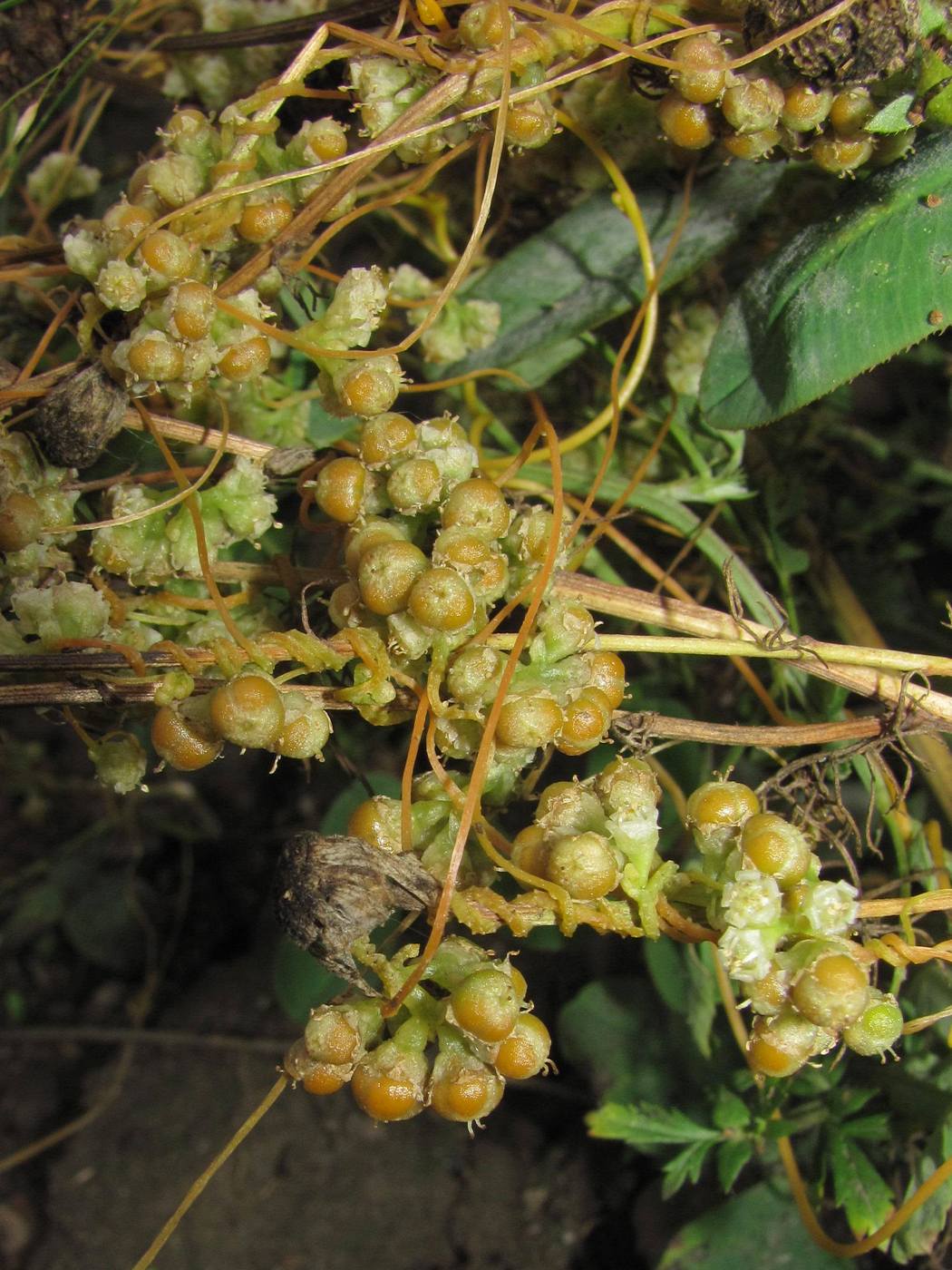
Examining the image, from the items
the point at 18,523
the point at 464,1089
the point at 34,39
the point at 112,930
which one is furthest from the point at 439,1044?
the point at 112,930

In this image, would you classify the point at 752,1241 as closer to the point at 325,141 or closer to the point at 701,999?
the point at 701,999

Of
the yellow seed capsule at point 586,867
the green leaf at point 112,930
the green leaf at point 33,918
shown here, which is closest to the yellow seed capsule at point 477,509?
the yellow seed capsule at point 586,867

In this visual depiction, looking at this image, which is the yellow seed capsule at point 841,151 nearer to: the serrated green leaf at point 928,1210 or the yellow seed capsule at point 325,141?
the yellow seed capsule at point 325,141

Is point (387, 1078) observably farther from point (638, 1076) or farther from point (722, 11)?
point (722, 11)

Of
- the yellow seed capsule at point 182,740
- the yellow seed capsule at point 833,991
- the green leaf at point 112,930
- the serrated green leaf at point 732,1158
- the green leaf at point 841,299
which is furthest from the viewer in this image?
the green leaf at point 112,930

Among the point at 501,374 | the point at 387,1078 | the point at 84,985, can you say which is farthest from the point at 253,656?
the point at 84,985

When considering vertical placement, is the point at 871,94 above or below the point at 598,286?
above

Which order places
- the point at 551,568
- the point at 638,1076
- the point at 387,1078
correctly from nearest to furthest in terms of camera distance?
the point at 387,1078, the point at 551,568, the point at 638,1076
